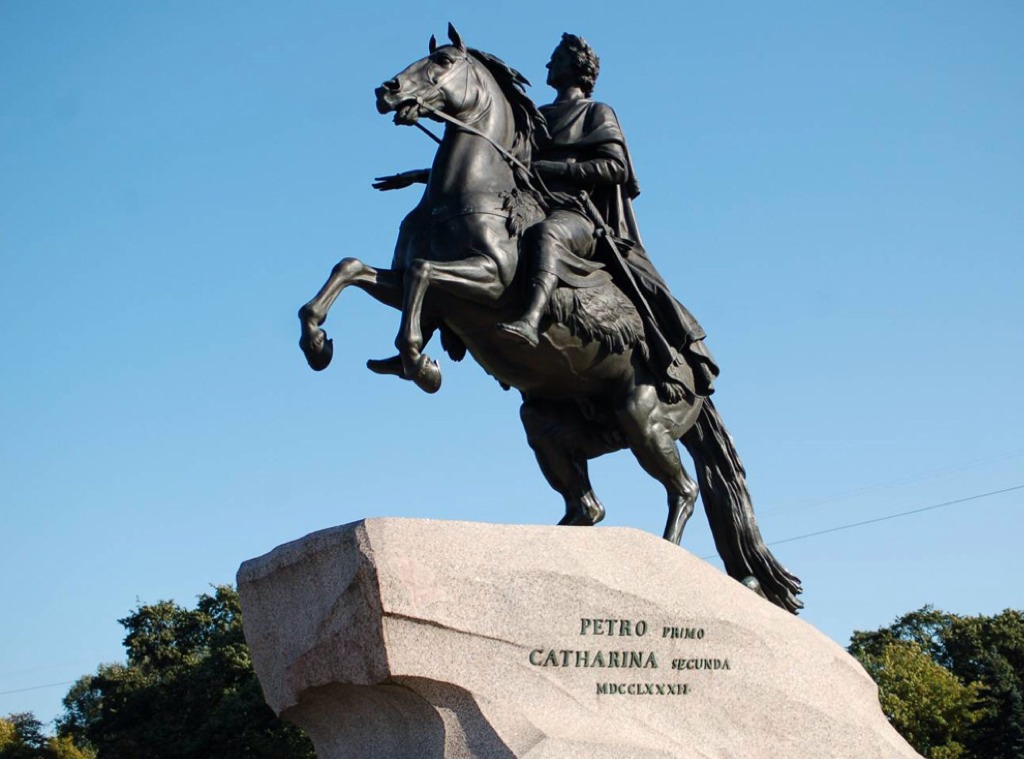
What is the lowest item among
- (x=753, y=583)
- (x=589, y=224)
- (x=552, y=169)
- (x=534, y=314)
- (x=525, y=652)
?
(x=525, y=652)

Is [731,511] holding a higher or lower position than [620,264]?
lower

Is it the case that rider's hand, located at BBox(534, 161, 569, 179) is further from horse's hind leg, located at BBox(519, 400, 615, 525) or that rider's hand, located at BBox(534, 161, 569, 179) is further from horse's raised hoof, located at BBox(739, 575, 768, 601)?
horse's raised hoof, located at BBox(739, 575, 768, 601)

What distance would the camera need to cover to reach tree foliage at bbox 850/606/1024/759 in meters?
26.9

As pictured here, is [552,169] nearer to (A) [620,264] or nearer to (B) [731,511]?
(A) [620,264]

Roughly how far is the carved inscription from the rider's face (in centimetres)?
463

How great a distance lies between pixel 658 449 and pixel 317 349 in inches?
104

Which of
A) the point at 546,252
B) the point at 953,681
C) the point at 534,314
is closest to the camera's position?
the point at 534,314

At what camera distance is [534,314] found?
842cm

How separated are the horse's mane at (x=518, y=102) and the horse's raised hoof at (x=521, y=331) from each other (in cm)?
162

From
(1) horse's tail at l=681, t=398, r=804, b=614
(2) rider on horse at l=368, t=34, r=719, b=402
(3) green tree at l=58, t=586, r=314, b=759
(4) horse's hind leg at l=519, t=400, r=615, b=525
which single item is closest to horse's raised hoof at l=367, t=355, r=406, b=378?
(2) rider on horse at l=368, t=34, r=719, b=402

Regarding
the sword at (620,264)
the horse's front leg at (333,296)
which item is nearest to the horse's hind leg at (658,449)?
the sword at (620,264)

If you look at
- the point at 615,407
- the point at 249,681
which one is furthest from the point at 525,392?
the point at 249,681

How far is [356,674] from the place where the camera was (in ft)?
21.9

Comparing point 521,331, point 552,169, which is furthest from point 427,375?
point 552,169
